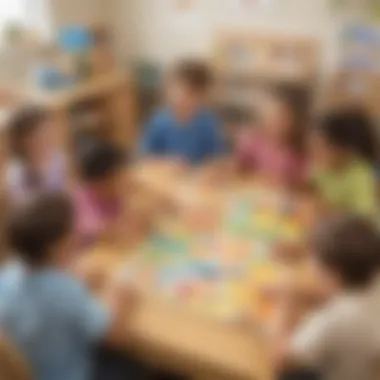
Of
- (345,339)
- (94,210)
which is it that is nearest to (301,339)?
(345,339)

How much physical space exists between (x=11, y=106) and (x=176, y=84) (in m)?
0.29

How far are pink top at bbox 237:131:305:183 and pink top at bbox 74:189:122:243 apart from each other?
234 mm

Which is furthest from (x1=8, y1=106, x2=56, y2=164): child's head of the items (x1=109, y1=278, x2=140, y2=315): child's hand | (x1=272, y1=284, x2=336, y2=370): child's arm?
(x1=272, y1=284, x2=336, y2=370): child's arm

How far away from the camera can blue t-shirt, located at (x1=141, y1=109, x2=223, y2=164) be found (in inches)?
51.9

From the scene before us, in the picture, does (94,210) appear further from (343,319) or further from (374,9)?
(374,9)

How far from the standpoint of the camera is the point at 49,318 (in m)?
0.91

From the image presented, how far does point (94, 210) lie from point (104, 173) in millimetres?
59

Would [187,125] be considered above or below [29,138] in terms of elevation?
above

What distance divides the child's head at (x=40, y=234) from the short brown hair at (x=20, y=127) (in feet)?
→ 1.01

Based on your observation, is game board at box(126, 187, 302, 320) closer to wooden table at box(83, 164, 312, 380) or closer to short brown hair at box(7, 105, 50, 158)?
wooden table at box(83, 164, 312, 380)

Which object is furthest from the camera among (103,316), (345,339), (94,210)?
(94,210)

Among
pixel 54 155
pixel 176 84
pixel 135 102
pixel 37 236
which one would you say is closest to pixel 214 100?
pixel 176 84

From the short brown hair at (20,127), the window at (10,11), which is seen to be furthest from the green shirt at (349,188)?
the window at (10,11)

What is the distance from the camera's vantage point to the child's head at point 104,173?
45.5 inches
